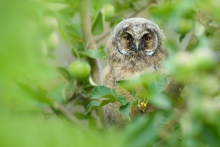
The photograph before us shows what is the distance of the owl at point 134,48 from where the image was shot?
3.08 m

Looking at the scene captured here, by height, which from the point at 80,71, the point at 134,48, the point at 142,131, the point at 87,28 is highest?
the point at 142,131

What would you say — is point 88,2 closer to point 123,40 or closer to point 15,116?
point 123,40

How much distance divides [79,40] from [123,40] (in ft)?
2.67

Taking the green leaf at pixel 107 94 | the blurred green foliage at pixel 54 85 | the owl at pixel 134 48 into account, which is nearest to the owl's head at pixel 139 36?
the owl at pixel 134 48

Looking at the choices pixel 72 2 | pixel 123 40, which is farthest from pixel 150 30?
pixel 72 2

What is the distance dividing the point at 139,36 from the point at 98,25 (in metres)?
0.73

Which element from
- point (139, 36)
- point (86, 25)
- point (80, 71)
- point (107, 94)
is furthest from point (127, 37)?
point (107, 94)

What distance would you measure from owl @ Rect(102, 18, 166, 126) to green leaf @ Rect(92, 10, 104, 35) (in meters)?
0.49

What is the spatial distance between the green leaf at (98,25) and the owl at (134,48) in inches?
19.3

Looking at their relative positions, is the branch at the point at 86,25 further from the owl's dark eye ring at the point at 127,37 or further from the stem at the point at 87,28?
the owl's dark eye ring at the point at 127,37

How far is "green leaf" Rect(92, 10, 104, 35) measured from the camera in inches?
98.7

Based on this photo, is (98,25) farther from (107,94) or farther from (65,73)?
(107,94)

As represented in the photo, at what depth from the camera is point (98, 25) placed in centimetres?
257

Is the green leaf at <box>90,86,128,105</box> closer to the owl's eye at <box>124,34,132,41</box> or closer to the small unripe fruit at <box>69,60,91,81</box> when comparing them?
the small unripe fruit at <box>69,60,91,81</box>
